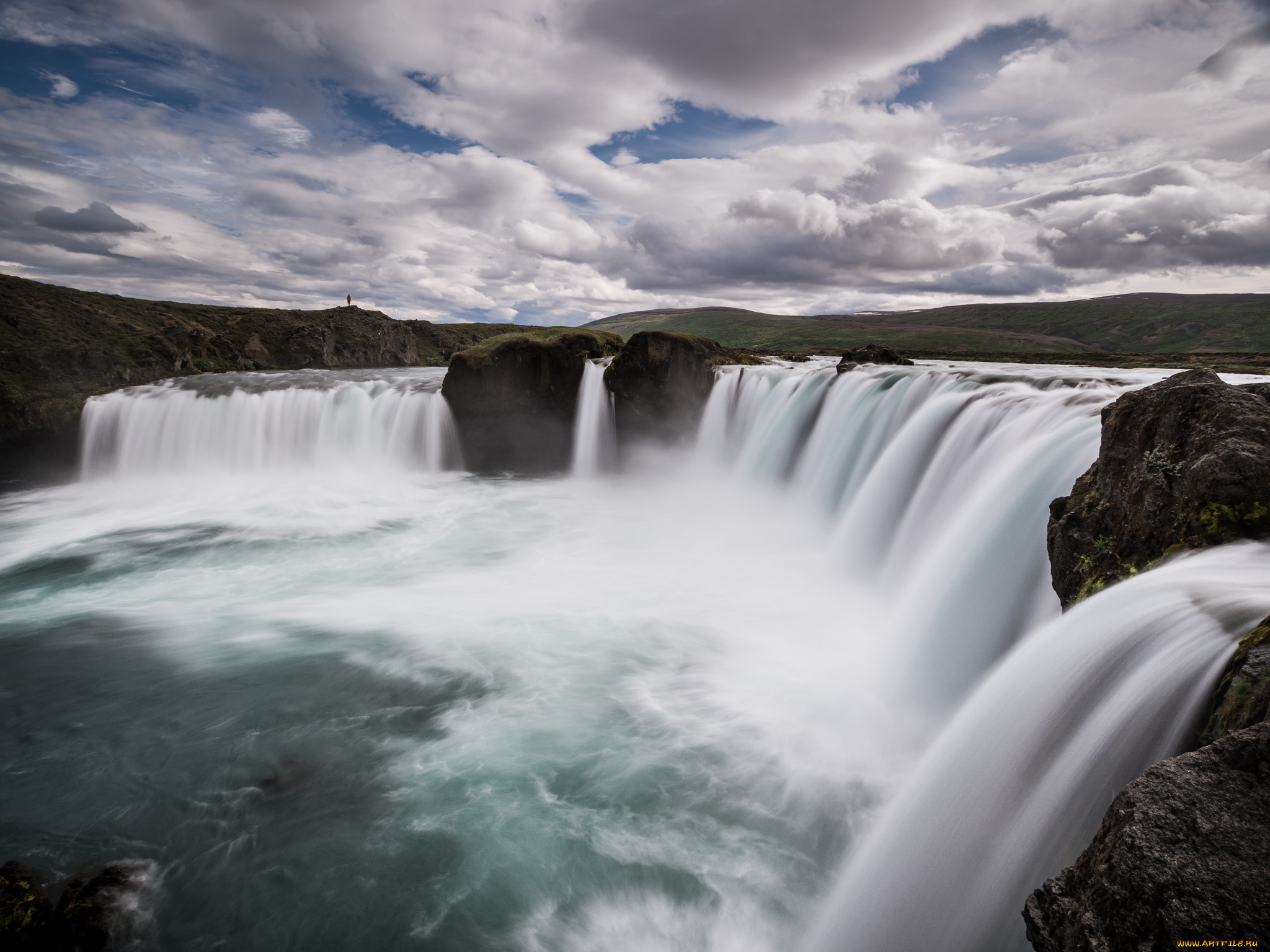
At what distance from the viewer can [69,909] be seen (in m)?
4.97

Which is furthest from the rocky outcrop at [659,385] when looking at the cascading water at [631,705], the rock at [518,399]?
the cascading water at [631,705]

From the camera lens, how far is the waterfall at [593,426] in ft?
82.7

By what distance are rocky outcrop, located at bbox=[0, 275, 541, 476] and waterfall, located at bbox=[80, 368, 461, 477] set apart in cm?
190

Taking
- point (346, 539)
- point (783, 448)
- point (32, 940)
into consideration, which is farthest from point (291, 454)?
point (32, 940)

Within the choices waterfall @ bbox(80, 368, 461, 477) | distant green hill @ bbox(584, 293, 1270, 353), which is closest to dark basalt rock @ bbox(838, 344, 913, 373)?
waterfall @ bbox(80, 368, 461, 477)

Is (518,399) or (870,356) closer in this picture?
(870,356)

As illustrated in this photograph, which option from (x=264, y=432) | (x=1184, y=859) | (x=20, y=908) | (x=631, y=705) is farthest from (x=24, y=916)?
(x=264, y=432)

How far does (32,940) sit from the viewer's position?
4559 millimetres

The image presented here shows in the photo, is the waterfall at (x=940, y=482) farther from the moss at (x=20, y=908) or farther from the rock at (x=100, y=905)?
the moss at (x=20, y=908)

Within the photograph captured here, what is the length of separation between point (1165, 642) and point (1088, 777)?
3.73ft

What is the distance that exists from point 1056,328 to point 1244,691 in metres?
189

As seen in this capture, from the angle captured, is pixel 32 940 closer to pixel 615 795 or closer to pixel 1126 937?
pixel 615 795

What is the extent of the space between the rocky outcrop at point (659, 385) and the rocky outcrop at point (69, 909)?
20885 mm

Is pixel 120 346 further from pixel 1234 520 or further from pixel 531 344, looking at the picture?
pixel 1234 520
